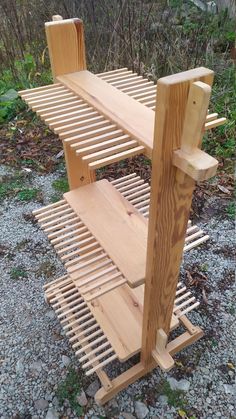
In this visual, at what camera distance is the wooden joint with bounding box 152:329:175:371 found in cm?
123

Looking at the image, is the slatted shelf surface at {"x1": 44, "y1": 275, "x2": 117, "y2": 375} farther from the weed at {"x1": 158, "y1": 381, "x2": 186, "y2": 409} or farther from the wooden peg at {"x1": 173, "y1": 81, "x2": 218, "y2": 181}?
the wooden peg at {"x1": 173, "y1": 81, "x2": 218, "y2": 181}

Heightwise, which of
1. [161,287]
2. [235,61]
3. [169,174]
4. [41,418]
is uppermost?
[169,174]

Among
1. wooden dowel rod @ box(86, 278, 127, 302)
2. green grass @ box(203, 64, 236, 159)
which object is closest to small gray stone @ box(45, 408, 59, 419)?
wooden dowel rod @ box(86, 278, 127, 302)

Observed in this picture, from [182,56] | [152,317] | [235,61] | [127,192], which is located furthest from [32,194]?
[235,61]

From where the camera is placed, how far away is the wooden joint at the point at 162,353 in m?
1.23

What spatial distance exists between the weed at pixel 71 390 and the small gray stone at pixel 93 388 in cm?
4

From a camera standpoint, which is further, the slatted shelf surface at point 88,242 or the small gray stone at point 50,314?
the small gray stone at point 50,314

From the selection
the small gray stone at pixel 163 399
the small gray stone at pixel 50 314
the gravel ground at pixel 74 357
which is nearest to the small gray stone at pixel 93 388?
the gravel ground at pixel 74 357

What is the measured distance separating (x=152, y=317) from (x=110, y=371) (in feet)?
1.57

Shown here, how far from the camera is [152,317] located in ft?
3.87

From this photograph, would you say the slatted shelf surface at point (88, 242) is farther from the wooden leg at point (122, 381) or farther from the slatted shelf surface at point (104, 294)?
the wooden leg at point (122, 381)

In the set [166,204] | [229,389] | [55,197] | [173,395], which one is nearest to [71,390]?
[173,395]

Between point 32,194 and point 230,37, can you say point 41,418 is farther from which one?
point 230,37

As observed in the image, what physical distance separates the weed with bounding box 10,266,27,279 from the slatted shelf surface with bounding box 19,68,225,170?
1112mm
